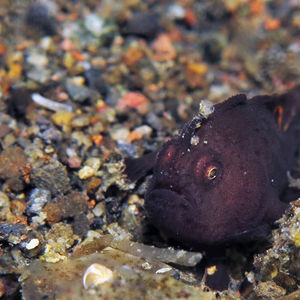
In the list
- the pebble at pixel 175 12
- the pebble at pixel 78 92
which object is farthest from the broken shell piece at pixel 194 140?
the pebble at pixel 175 12

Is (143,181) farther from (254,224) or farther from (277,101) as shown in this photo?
(277,101)

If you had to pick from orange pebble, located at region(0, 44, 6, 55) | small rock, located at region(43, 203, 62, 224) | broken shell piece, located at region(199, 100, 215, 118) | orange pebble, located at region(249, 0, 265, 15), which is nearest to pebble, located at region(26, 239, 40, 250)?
small rock, located at region(43, 203, 62, 224)

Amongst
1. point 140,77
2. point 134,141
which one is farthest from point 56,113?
point 140,77

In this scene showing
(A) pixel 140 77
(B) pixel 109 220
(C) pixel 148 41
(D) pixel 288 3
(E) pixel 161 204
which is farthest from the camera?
(D) pixel 288 3

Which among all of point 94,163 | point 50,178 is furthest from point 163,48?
point 50,178

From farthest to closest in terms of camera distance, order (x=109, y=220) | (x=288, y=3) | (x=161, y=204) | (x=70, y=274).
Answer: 1. (x=288, y=3)
2. (x=109, y=220)
3. (x=161, y=204)
4. (x=70, y=274)

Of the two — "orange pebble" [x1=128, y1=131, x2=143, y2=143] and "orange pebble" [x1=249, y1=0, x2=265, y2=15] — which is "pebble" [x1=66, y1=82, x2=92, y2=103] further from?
"orange pebble" [x1=249, y1=0, x2=265, y2=15]

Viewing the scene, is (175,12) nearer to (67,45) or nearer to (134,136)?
(67,45)
